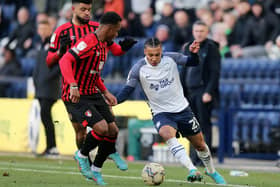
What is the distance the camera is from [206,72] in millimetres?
14617

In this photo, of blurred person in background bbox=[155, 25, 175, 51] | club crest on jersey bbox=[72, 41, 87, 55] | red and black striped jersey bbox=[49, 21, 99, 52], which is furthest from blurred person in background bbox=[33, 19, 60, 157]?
club crest on jersey bbox=[72, 41, 87, 55]

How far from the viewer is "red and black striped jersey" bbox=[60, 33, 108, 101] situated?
10219 mm

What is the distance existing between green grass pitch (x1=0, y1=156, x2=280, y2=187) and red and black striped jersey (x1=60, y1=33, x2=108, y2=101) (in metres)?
1.21

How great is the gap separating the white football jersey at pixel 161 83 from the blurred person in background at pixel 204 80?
368 cm

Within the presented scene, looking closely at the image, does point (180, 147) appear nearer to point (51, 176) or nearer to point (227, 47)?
point (51, 176)

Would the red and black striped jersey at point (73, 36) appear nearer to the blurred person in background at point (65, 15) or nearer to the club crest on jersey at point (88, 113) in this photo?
the club crest on jersey at point (88, 113)

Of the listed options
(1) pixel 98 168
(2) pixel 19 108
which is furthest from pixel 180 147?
(2) pixel 19 108

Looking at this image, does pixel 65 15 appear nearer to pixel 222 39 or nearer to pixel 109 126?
pixel 222 39

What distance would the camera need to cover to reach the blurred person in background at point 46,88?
1552 cm

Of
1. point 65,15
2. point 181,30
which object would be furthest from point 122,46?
point 65,15

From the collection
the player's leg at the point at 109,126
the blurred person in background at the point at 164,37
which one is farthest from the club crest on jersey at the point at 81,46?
the blurred person in background at the point at 164,37

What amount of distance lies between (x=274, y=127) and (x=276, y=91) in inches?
35.3

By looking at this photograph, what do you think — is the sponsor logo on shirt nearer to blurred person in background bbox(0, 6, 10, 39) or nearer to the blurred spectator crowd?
the blurred spectator crowd

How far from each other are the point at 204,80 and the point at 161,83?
4.07 m
